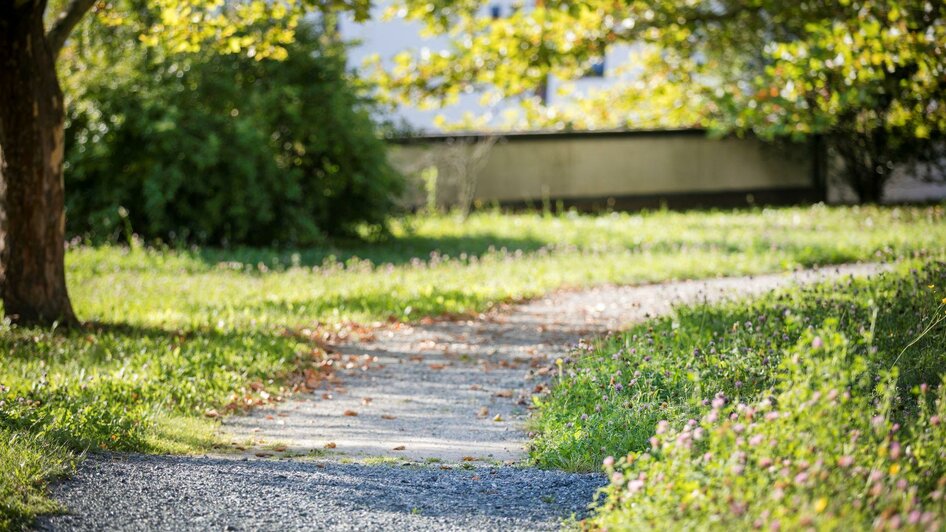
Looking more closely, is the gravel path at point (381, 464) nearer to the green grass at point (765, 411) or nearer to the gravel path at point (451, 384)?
the gravel path at point (451, 384)

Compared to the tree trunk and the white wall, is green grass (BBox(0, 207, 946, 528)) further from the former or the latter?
the white wall

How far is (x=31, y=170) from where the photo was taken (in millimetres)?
9266

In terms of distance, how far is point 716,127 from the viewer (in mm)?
20891

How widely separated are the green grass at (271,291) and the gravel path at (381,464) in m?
0.36

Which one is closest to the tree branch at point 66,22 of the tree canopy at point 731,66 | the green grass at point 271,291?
the green grass at point 271,291

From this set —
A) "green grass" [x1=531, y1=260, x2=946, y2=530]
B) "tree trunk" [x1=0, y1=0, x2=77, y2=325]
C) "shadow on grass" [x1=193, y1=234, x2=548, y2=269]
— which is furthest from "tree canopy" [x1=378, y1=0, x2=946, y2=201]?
"tree trunk" [x1=0, y1=0, x2=77, y2=325]

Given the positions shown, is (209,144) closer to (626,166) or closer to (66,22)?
(66,22)

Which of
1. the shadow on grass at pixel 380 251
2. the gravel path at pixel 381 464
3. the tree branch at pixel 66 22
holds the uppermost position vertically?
the tree branch at pixel 66 22

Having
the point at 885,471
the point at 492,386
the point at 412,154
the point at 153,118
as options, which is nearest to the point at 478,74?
the point at 412,154

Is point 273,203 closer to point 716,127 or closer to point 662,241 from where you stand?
point 662,241

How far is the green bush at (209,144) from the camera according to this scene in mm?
15375

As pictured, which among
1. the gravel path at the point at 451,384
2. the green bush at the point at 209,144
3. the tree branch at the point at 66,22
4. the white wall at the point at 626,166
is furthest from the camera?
the white wall at the point at 626,166

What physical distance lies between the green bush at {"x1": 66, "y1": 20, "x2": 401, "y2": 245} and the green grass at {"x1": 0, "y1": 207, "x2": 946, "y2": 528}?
73cm

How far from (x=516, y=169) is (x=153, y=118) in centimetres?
782
